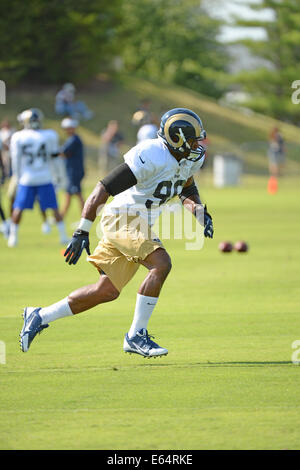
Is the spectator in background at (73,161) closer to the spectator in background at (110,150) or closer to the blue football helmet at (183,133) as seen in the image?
the blue football helmet at (183,133)

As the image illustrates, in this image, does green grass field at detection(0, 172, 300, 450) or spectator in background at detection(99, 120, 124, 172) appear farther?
spectator in background at detection(99, 120, 124, 172)

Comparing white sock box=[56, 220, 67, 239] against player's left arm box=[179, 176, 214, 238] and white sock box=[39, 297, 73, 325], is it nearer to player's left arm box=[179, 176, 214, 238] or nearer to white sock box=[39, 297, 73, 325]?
player's left arm box=[179, 176, 214, 238]

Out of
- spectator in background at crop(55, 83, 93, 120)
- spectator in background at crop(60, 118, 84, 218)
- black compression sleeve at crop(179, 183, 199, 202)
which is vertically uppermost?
spectator in background at crop(55, 83, 93, 120)

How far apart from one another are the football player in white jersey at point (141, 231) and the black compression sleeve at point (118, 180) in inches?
0.4

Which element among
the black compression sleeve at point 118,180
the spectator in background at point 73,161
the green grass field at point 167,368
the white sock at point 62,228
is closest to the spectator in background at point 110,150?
the spectator in background at point 73,161

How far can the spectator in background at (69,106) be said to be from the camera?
152ft

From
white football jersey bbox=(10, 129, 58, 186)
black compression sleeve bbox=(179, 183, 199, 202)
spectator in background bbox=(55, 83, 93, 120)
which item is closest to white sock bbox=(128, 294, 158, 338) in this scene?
black compression sleeve bbox=(179, 183, 199, 202)

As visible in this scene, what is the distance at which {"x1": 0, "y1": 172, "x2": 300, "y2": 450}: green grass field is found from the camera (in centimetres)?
555

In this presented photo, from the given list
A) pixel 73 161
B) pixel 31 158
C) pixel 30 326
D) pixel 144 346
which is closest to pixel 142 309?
pixel 144 346

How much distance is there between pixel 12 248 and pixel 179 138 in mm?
9305

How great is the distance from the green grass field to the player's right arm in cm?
93

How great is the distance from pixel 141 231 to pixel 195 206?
2.21 feet

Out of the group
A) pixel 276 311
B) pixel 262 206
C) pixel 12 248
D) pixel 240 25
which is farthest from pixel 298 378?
pixel 240 25

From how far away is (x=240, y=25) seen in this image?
5572cm
